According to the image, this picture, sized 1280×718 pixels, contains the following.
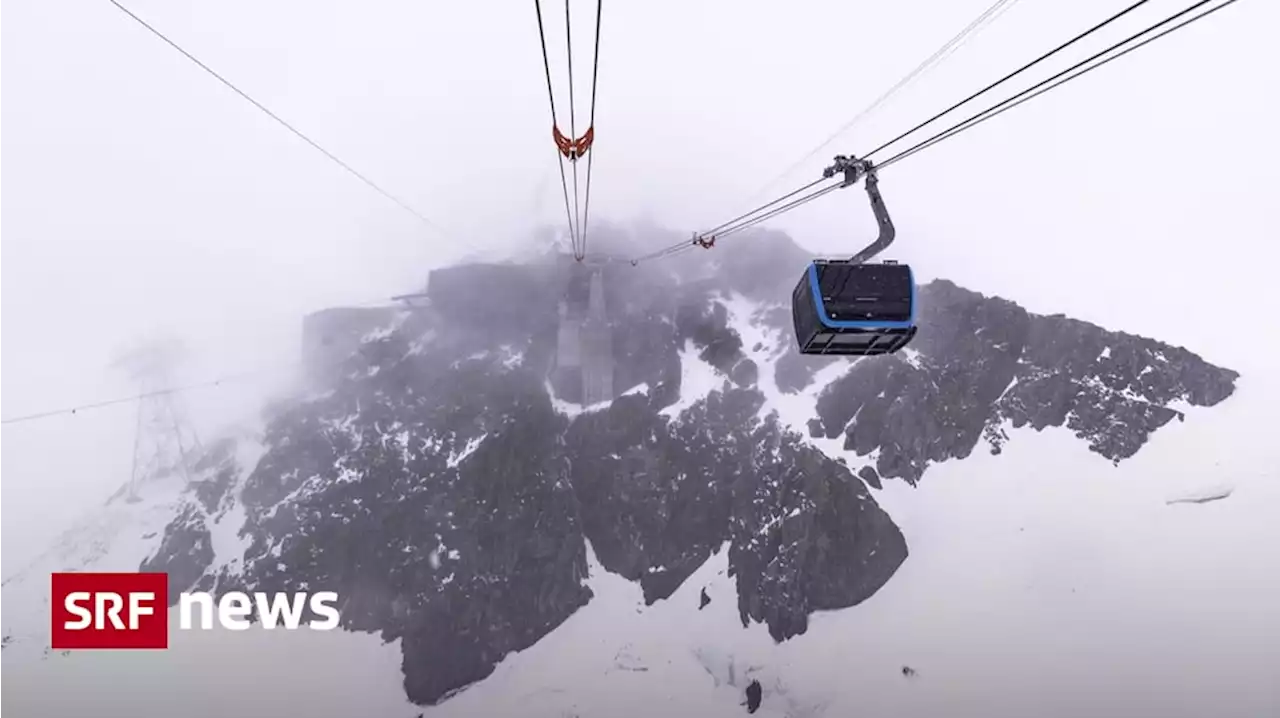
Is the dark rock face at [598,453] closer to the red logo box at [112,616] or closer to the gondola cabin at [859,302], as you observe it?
the red logo box at [112,616]

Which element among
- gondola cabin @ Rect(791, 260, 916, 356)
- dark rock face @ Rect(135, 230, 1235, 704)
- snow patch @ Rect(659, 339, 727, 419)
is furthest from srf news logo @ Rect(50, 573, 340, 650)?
gondola cabin @ Rect(791, 260, 916, 356)

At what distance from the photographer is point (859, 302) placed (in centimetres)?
1859

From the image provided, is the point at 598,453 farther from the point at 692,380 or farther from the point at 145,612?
the point at 145,612

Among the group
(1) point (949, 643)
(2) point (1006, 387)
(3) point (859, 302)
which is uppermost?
(3) point (859, 302)

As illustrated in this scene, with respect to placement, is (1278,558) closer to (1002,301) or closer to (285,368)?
(1002,301)

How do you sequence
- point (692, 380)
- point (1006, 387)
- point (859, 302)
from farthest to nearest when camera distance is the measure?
point (692, 380), point (1006, 387), point (859, 302)

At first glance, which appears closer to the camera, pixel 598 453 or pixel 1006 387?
pixel 598 453

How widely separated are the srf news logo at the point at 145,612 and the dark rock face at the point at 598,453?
9.35 ft

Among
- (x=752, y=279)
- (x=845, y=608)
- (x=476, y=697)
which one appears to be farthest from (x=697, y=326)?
(x=476, y=697)

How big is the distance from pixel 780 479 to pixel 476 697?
169 ft

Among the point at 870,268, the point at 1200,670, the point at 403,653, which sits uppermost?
the point at 870,268

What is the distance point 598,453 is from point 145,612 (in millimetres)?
79073

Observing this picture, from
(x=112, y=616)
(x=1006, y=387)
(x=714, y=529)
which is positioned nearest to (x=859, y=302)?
(x=714, y=529)

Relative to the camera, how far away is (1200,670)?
72125 mm
